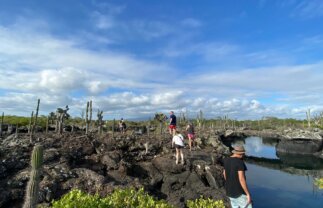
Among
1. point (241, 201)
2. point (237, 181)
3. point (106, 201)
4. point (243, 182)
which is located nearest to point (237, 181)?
point (237, 181)

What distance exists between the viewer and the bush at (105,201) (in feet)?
17.6

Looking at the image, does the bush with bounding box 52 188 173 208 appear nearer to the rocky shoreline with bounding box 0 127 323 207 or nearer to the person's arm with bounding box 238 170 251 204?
the person's arm with bounding box 238 170 251 204

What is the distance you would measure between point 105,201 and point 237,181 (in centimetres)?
297

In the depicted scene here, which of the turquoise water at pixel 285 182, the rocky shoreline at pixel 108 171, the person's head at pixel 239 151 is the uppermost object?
the person's head at pixel 239 151

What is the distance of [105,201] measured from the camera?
5777 mm

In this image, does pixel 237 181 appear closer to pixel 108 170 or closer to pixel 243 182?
pixel 243 182

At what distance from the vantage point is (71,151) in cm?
1722

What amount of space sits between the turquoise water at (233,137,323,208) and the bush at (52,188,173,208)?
571 inches

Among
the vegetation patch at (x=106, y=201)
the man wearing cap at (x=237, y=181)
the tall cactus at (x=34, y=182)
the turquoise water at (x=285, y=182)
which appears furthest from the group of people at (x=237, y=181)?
the turquoise water at (x=285, y=182)

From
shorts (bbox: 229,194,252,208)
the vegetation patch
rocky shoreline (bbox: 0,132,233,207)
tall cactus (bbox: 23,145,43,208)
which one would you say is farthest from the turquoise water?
tall cactus (bbox: 23,145,43,208)

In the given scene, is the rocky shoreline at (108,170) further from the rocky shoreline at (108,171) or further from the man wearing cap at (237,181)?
the man wearing cap at (237,181)

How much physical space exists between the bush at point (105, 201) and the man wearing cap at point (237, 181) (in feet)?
5.06

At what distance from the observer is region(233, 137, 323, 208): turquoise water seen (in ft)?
67.8

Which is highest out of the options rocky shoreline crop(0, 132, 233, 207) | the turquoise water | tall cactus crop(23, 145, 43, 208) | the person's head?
→ the person's head
